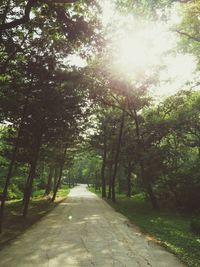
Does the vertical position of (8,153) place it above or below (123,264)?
above

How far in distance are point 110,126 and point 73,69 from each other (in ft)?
92.6

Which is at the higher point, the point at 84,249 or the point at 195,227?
the point at 195,227

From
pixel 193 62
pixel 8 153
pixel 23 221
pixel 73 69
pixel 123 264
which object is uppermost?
pixel 193 62

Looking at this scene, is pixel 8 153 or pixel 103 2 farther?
pixel 8 153

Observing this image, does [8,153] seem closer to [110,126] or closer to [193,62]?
[193,62]

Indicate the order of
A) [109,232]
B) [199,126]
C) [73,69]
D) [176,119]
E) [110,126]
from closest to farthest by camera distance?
[109,232], [73,69], [176,119], [199,126], [110,126]

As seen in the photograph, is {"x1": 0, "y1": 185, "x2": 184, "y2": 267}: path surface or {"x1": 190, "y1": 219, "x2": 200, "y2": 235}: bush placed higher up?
{"x1": 190, "y1": 219, "x2": 200, "y2": 235}: bush

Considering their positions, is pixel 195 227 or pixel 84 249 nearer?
pixel 84 249

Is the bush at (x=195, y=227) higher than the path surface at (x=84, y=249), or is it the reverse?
the bush at (x=195, y=227)

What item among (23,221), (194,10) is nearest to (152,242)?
(23,221)

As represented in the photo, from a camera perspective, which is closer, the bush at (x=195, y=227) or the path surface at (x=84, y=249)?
the path surface at (x=84, y=249)

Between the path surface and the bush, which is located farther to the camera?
the bush

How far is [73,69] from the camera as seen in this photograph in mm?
18266

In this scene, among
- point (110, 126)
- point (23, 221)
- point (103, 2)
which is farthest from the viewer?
point (110, 126)
